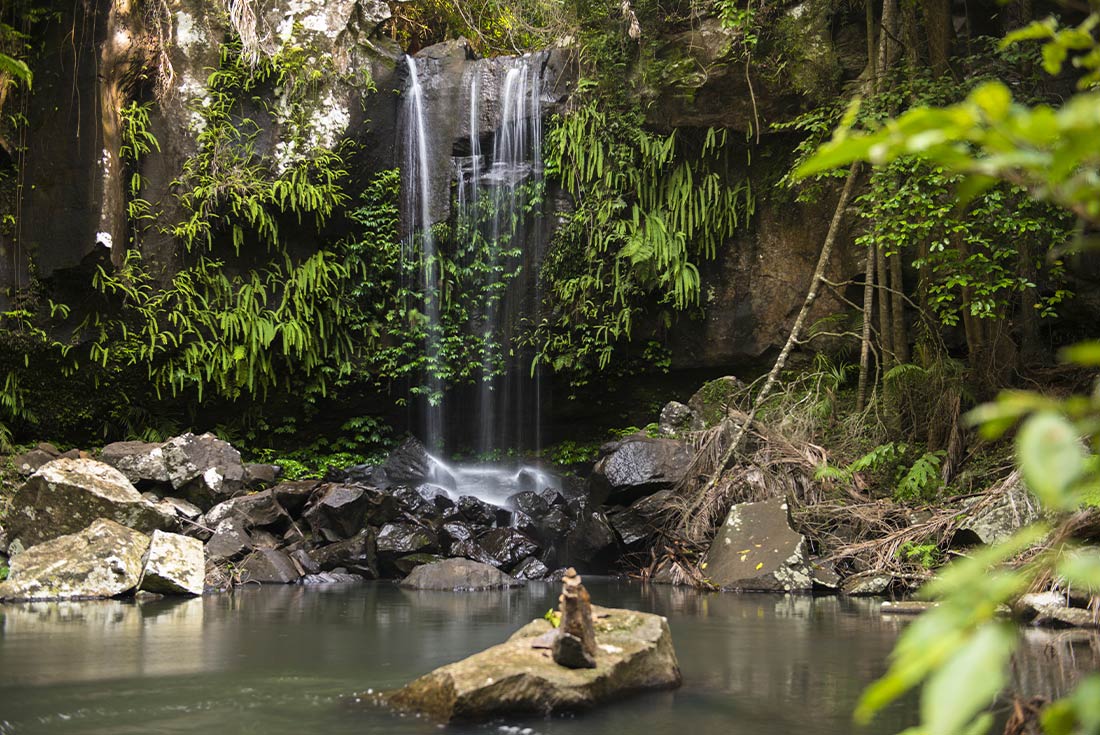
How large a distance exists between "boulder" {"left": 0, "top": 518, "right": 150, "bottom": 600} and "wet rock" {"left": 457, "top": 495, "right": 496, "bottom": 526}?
3.52 m

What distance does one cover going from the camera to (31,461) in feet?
34.7

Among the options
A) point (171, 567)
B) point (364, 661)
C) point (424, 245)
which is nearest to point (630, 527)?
point (171, 567)

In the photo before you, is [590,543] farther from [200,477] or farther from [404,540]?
[200,477]

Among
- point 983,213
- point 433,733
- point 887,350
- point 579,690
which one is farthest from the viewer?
point 887,350

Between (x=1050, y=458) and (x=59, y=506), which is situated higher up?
(x=1050, y=458)

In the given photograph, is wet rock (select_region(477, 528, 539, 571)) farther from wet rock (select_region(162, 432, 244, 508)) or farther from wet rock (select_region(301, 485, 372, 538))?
wet rock (select_region(162, 432, 244, 508))

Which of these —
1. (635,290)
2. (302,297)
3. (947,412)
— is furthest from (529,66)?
(947,412)

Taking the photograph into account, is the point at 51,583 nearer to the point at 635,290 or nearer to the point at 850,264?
the point at 635,290

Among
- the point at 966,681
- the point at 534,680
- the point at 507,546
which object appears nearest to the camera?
the point at 966,681

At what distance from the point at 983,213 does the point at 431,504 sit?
21.7 feet

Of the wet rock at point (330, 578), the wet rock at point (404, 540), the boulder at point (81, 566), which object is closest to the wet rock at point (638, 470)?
the wet rock at point (404, 540)

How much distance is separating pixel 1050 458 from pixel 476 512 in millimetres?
10087

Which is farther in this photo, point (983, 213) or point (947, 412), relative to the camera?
point (947, 412)

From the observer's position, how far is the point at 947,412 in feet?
30.8
